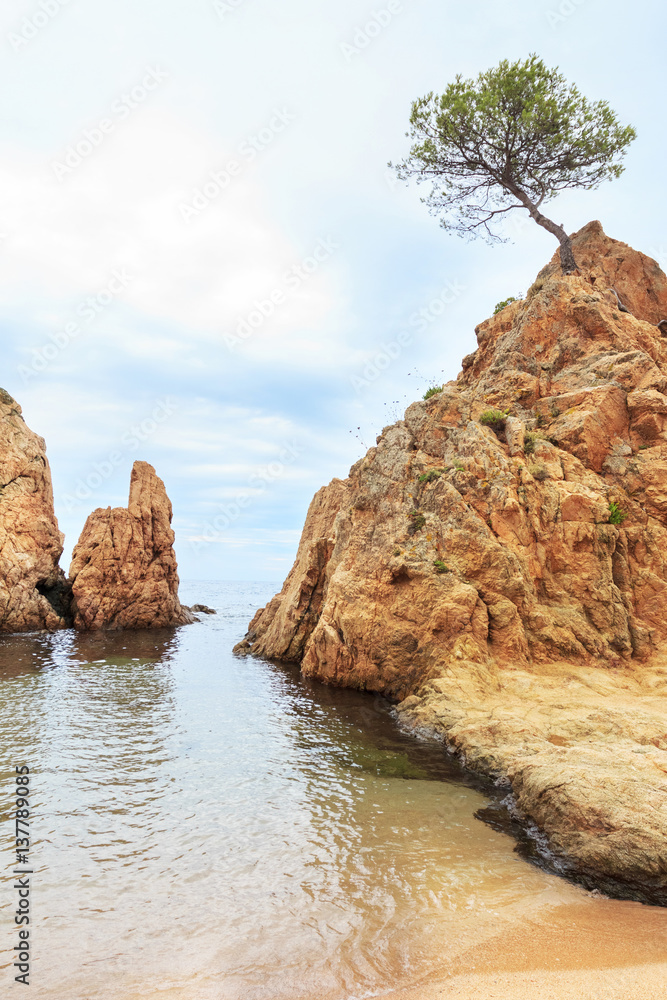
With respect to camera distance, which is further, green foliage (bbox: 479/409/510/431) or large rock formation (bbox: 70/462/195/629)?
large rock formation (bbox: 70/462/195/629)

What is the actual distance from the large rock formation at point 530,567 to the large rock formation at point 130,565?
16707 mm

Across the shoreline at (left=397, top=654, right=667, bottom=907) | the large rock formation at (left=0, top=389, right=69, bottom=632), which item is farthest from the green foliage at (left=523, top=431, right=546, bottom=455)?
the large rock formation at (left=0, top=389, right=69, bottom=632)

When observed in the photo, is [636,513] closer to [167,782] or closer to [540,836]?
[540,836]

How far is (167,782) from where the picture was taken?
927 cm

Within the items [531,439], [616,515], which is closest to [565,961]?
[616,515]

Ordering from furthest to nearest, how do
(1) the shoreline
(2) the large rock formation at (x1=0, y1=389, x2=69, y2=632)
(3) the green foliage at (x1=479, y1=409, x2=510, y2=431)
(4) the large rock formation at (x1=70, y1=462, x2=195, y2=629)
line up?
(4) the large rock formation at (x1=70, y1=462, x2=195, y2=629) < (2) the large rock formation at (x1=0, y1=389, x2=69, y2=632) < (3) the green foliage at (x1=479, y1=409, x2=510, y2=431) < (1) the shoreline

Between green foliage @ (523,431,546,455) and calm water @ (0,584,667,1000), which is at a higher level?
green foliage @ (523,431,546,455)

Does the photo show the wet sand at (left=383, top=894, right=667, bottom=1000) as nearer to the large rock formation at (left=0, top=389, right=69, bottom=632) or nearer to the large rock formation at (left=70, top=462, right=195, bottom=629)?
the large rock formation at (left=0, top=389, right=69, bottom=632)

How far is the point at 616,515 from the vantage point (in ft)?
49.2

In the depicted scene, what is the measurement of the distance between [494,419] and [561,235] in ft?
36.9

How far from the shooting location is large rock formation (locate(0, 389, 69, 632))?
30.2 m

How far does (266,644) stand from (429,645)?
11.4 m

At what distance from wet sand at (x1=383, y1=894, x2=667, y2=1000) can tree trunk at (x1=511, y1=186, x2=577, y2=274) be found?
23553 millimetres

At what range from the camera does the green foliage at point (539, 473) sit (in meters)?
15.9
